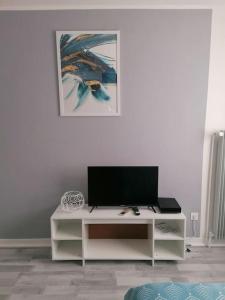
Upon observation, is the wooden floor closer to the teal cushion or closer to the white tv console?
the white tv console

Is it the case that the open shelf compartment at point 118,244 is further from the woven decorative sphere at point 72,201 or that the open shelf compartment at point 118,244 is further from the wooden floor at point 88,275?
the woven decorative sphere at point 72,201

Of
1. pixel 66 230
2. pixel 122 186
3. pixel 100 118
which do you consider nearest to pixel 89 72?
pixel 100 118

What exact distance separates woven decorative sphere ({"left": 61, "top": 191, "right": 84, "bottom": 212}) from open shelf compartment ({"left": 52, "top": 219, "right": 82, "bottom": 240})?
0.64 ft

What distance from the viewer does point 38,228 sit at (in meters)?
3.04

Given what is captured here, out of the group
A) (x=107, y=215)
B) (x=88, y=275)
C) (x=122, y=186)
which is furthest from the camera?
(x=122, y=186)

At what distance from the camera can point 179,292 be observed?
1.51 m

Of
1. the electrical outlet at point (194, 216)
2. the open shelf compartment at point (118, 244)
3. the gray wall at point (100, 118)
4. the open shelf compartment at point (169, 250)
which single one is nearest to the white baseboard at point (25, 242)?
the gray wall at point (100, 118)

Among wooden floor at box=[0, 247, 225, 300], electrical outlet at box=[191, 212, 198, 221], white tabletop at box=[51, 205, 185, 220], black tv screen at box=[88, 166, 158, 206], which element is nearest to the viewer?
wooden floor at box=[0, 247, 225, 300]

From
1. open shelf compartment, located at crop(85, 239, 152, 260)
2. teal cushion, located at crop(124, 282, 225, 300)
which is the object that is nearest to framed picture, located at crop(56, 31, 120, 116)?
open shelf compartment, located at crop(85, 239, 152, 260)

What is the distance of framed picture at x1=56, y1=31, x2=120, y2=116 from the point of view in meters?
2.72

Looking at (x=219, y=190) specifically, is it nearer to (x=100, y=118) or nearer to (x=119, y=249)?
(x=119, y=249)

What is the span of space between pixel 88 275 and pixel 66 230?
53 centimetres

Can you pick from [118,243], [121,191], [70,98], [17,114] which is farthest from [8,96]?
[118,243]

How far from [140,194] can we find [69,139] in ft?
3.21
